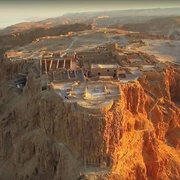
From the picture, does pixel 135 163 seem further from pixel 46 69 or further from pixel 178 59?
pixel 178 59

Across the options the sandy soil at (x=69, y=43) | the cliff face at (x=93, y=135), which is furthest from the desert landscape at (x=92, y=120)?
the sandy soil at (x=69, y=43)

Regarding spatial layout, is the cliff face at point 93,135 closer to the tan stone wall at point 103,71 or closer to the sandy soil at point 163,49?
the tan stone wall at point 103,71

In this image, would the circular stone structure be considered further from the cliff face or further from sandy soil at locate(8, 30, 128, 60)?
sandy soil at locate(8, 30, 128, 60)

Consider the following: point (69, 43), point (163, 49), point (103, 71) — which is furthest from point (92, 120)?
point (69, 43)

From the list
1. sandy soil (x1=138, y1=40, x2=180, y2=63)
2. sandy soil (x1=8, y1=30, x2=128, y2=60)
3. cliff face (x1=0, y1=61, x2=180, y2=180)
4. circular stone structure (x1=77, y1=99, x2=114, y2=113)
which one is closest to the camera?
circular stone structure (x1=77, y1=99, x2=114, y2=113)

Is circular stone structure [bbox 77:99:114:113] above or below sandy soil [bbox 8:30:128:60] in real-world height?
above

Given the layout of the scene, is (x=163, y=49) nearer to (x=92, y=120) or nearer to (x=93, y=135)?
(x=92, y=120)

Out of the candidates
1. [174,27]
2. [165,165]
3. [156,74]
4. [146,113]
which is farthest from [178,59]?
[174,27]

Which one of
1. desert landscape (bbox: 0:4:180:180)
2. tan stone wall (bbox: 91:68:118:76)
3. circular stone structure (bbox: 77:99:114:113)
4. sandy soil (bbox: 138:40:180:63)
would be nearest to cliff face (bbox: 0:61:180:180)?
desert landscape (bbox: 0:4:180:180)
